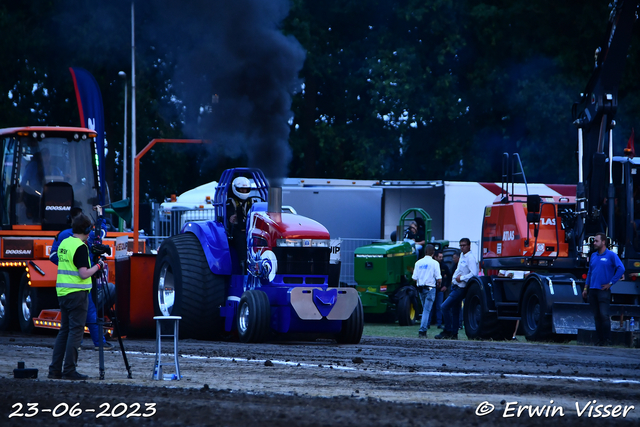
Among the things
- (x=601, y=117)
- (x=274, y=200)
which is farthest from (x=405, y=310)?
(x=274, y=200)

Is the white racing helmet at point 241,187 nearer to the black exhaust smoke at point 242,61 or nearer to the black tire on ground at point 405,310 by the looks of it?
the black exhaust smoke at point 242,61

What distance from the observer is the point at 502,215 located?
17906 mm

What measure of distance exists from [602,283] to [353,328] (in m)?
3.74

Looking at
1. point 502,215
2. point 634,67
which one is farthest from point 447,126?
point 502,215

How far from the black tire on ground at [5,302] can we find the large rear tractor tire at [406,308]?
807cm

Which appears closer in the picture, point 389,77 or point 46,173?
point 46,173

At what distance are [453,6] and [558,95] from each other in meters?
4.98

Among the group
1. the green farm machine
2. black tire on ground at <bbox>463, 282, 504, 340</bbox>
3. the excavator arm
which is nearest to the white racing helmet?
black tire on ground at <bbox>463, 282, 504, 340</bbox>

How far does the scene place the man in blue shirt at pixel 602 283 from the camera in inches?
572

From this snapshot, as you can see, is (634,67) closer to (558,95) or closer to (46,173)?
(558,95)

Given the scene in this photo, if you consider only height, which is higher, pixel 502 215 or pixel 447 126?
pixel 447 126

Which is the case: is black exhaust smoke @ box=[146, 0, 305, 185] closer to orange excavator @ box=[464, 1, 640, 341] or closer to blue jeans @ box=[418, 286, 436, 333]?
blue jeans @ box=[418, 286, 436, 333]

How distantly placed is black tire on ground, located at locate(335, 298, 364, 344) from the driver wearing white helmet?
1.80 metres

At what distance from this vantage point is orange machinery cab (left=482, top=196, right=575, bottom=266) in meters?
17.0
